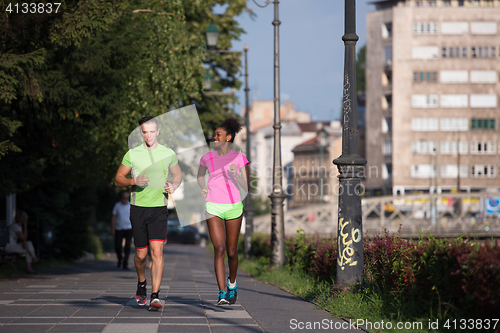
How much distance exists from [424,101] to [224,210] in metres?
83.0

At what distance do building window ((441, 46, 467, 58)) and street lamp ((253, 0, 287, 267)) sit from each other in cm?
7526

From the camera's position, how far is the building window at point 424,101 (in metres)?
87.0

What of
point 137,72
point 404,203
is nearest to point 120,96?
point 137,72

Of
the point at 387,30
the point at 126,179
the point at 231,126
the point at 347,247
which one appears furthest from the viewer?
the point at 387,30

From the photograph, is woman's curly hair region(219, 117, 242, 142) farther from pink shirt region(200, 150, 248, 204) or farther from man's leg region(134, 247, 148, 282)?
man's leg region(134, 247, 148, 282)

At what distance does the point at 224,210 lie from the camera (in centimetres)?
775

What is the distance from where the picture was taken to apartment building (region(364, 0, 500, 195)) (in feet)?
283

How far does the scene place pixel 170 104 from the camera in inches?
794

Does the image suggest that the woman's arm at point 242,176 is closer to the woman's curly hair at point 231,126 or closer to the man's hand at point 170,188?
the woman's curly hair at point 231,126

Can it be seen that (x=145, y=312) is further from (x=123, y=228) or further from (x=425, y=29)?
(x=425, y=29)

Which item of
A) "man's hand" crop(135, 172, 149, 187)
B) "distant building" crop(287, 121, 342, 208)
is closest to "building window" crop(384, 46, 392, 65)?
"distant building" crop(287, 121, 342, 208)

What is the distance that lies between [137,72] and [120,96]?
3589 millimetres

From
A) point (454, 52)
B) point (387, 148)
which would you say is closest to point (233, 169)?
point (387, 148)

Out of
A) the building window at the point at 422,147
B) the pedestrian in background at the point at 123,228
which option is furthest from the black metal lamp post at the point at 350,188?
the building window at the point at 422,147
